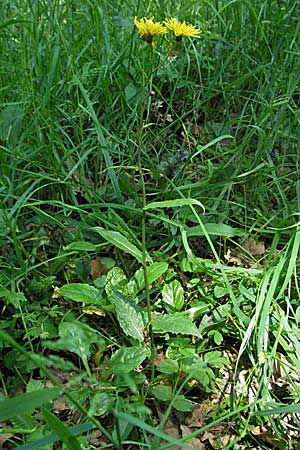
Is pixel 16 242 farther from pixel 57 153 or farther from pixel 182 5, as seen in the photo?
pixel 182 5

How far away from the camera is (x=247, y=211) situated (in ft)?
5.51

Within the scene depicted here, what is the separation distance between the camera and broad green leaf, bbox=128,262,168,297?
1.34 metres

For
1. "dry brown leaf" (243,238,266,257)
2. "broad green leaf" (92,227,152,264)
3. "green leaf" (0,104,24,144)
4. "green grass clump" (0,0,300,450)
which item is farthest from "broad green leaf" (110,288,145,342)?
"green leaf" (0,104,24,144)

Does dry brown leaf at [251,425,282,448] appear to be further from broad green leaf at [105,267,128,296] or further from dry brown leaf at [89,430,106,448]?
broad green leaf at [105,267,128,296]

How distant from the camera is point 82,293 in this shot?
4.39 feet

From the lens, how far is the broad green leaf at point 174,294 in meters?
1.39

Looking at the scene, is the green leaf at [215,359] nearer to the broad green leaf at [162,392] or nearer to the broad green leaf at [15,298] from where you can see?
the broad green leaf at [162,392]

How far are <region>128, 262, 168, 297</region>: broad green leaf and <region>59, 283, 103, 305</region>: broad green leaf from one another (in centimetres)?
8

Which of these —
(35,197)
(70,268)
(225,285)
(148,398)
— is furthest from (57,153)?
(148,398)

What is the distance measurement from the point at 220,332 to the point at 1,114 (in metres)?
0.88

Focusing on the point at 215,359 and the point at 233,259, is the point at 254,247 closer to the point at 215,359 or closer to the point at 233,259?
the point at 233,259

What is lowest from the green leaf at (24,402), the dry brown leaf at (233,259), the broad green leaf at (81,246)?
the dry brown leaf at (233,259)

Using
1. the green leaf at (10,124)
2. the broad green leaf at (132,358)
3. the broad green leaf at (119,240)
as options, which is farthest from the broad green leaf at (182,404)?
the green leaf at (10,124)

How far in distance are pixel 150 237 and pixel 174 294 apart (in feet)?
0.74
